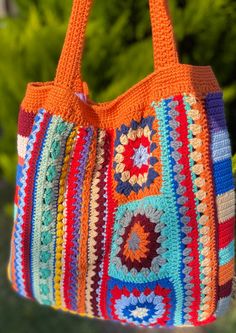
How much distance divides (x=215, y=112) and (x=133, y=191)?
20 centimetres

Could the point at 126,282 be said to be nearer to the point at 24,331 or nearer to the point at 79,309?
the point at 79,309

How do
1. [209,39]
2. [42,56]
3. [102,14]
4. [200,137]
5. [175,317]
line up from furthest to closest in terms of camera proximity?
1. [42,56]
2. [102,14]
3. [209,39]
4. [175,317]
5. [200,137]

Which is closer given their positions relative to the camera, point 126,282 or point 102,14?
point 126,282

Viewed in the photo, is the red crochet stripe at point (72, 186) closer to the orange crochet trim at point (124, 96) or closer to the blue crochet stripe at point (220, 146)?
the orange crochet trim at point (124, 96)

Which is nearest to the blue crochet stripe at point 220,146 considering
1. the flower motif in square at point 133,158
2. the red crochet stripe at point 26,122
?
the flower motif in square at point 133,158

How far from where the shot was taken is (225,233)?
839 mm

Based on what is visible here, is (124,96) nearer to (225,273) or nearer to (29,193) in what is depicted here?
(29,193)

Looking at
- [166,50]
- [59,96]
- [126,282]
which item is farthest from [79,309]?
[166,50]

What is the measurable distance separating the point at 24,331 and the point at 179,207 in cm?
123

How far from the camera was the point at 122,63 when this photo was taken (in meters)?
1.44

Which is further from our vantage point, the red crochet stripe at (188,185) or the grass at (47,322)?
the grass at (47,322)

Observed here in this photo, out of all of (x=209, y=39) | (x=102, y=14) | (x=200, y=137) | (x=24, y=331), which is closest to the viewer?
(x=200, y=137)

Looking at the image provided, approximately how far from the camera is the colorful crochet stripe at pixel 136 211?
0.81 meters

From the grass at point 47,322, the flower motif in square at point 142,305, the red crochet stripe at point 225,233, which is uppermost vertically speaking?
the red crochet stripe at point 225,233
